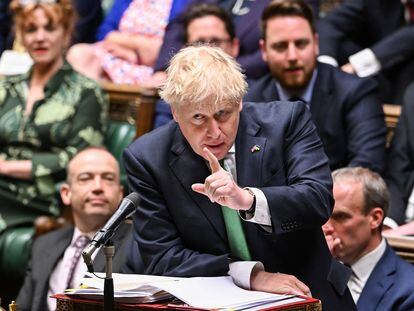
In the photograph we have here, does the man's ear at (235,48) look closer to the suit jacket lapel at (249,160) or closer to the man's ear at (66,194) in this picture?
the man's ear at (66,194)

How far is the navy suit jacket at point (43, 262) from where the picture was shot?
3953 millimetres

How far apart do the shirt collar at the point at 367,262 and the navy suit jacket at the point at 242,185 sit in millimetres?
664

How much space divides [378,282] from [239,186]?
0.87 m

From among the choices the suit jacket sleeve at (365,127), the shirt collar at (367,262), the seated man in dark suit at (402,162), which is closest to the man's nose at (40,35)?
the suit jacket sleeve at (365,127)

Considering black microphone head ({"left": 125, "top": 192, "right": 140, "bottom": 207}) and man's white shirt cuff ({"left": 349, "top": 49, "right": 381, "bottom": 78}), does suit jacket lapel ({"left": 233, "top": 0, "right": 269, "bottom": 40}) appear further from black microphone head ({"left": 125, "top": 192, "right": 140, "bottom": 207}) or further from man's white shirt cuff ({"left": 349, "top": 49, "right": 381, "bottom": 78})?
black microphone head ({"left": 125, "top": 192, "right": 140, "bottom": 207})

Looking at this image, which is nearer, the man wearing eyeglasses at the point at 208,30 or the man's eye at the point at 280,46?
the man's eye at the point at 280,46

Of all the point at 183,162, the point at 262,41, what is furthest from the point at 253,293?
the point at 262,41

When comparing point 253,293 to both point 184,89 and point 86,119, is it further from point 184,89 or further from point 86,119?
point 86,119

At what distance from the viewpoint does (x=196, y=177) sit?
8.90 ft

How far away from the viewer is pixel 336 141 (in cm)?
424

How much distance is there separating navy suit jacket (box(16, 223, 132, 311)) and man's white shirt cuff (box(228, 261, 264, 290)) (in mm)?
1229

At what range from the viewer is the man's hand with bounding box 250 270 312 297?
8.28 feet

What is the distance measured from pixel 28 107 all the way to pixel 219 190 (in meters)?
2.63

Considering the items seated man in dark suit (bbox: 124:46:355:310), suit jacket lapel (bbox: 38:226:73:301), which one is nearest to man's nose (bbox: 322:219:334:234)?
seated man in dark suit (bbox: 124:46:355:310)
